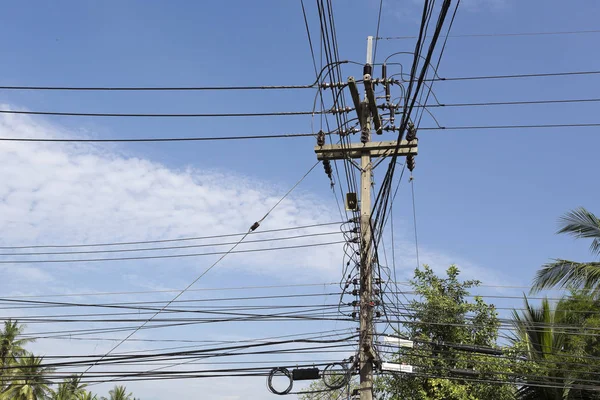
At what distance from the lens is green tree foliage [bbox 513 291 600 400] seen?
19406 mm

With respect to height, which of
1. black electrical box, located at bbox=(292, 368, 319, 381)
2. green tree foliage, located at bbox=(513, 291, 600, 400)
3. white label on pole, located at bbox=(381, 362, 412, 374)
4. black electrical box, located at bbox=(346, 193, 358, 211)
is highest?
black electrical box, located at bbox=(346, 193, 358, 211)

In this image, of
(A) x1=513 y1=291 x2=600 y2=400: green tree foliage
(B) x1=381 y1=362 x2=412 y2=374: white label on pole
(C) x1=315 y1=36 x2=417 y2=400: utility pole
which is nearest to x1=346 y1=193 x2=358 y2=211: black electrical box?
(C) x1=315 y1=36 x2=417 y2=400: utility pole

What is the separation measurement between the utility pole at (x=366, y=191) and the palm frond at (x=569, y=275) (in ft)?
27.5

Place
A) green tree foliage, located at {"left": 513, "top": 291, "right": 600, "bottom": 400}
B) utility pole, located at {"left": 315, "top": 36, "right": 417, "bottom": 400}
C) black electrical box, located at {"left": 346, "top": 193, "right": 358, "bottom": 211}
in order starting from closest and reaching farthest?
utility pole, located at {"left": 315, "top": 36, "right": 417, "bottom": 400}, black electrical box, located at {"left": 346, "top": 193, "right": 358, "bottom": 211}, green tree foliage, located at {"left": 513, "top": 291, "right": 600, "bottom": 400}

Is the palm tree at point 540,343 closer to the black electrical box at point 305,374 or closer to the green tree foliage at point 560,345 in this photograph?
the green tree foliage at point 560,345

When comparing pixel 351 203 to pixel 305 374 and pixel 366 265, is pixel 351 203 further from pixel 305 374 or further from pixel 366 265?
pixel 305 374

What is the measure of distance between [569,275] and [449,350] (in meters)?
4.55

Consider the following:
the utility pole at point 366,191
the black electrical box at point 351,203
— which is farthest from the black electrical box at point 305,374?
the black electrical box at point 351,203

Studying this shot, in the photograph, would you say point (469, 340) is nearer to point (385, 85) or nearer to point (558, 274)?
point (558, 274)

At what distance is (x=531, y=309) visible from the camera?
2255 centimetres

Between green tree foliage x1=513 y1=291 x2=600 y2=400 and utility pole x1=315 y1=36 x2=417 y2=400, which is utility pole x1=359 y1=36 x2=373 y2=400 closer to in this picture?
utility pole x1=315 y1=36 x2=417 y2=400

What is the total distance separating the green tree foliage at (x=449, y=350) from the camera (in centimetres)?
1964

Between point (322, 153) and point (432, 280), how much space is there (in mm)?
9353

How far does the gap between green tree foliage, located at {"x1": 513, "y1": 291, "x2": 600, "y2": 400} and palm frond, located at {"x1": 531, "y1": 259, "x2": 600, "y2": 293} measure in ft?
2.29
